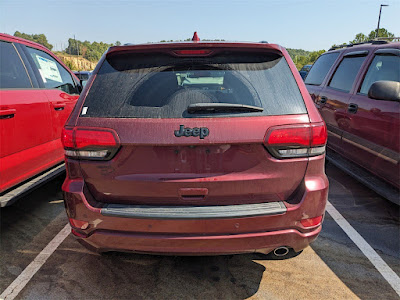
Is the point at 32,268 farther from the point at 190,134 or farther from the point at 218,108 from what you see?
the point at 218,108

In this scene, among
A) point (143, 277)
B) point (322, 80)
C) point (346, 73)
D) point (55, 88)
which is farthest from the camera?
point (322, 80)

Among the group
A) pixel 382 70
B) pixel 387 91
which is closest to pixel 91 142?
pixel 387 91

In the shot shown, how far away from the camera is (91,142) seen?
2.12 metres

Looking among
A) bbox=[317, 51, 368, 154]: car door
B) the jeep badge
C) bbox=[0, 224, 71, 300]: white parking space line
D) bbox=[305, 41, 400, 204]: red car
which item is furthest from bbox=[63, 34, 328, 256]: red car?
bbox=[317, 51, 368, 154]: car door

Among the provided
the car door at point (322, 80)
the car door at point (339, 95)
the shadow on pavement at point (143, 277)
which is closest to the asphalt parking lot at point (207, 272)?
the shadow on pavement at point (143, 277)

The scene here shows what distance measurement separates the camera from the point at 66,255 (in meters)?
3.09

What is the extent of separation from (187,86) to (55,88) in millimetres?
2689

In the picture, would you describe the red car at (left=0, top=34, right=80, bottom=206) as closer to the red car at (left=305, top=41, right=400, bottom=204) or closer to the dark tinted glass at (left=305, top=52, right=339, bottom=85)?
the red car at (left=305, top=41, right=400, bottom=204)

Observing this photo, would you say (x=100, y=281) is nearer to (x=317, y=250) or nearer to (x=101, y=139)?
(x=101, y=139)

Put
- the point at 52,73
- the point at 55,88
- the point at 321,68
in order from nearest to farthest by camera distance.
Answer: the point at 55,88 → the point at 52,73 → the point at 321,68

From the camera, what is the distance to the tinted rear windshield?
2.15 m

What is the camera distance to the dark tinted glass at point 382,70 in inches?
155

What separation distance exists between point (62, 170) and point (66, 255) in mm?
1383

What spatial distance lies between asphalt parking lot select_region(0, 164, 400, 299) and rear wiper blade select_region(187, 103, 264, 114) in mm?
1161
